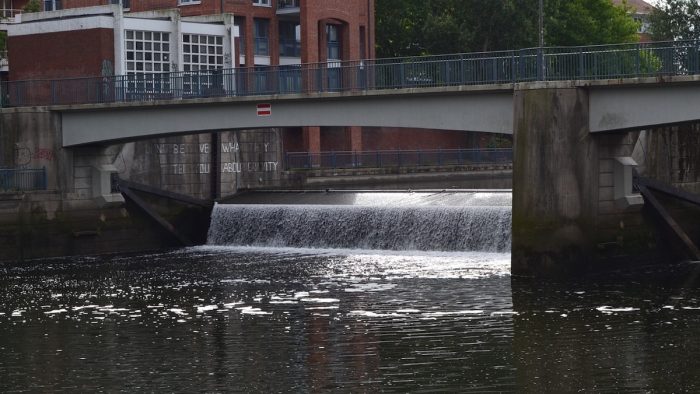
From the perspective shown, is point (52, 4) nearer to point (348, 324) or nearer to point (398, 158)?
point (398, 158)

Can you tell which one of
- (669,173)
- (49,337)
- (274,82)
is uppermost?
(274,82)

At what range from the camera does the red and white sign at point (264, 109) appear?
4419 centimetres

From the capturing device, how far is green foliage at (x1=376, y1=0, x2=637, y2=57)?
79.3 m

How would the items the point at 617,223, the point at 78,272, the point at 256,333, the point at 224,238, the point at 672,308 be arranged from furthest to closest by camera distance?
the point at 224,238 → the point at 78,272 → the point at 617,223 → the point at 672,308 → the point at 256,333

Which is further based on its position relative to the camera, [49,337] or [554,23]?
[554,23]

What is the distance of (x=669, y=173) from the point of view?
4428cm

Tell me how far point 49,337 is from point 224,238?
75.9 ft

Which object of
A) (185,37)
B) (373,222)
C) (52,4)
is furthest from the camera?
(52,4)

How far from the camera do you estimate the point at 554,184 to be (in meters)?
37.3

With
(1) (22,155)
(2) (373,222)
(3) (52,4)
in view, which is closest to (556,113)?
(2) (373,222)

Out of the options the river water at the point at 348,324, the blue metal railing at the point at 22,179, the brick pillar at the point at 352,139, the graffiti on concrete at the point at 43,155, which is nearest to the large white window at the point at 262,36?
the brick pillar at the point at 352,139

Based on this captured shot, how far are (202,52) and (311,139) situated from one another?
1372cm

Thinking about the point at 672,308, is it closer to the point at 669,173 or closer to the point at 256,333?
the point at 256,333

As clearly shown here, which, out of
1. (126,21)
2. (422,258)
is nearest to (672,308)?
(422,258)
